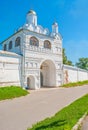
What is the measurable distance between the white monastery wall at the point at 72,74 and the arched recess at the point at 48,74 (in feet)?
8.56

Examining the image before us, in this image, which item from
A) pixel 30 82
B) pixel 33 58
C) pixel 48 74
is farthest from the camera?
pixel 48 74

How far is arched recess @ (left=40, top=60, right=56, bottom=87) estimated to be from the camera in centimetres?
2684

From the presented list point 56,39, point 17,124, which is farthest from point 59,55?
point 17,124

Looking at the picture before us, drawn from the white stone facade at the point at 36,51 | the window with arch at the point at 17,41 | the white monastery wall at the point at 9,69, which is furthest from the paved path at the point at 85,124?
the window with arch at the point at 17,41

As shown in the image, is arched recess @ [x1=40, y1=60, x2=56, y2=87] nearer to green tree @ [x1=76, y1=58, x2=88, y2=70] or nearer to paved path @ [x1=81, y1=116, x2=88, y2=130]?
paved path @ [x1=81, y1=116, x2=88, y2=130]

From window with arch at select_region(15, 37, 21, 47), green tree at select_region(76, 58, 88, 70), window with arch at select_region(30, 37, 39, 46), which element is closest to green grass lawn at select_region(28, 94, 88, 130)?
window with arch at select_region(30, 37, 39, 46)

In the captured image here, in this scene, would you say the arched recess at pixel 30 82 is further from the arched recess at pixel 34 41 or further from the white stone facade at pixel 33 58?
the arched recess at pixel 34 41

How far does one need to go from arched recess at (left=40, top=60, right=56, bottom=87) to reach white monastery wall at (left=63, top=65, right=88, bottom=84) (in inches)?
103

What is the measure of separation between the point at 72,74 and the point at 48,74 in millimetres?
5992

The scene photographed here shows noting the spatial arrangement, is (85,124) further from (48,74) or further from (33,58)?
(48,74)

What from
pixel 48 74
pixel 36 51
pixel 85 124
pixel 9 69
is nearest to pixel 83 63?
pixel 48 74

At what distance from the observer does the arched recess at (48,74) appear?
26.8m

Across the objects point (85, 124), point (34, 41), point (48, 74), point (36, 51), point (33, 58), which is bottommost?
point (85, 124)

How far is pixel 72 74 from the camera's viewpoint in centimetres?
3109
